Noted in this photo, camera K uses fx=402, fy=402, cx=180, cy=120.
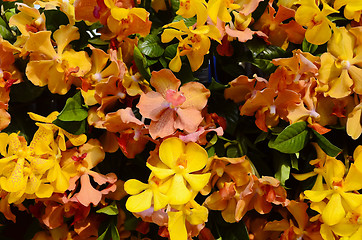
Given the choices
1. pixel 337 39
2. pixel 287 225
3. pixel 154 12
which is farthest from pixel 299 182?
pixel 154 12

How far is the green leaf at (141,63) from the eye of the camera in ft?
1.84

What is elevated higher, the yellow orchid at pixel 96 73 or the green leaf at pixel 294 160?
the yellow orchid at pixel 96 73

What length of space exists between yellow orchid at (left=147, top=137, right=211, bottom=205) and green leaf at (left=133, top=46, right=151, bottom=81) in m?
0.12

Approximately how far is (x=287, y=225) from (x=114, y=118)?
301mm

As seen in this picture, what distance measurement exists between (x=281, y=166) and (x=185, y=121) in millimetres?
166

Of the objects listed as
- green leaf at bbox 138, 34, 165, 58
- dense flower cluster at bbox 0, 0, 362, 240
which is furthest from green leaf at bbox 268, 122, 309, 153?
green leaf at bbox 138, 34, 165, 58

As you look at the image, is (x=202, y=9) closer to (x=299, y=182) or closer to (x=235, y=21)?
(x=235, y=21)

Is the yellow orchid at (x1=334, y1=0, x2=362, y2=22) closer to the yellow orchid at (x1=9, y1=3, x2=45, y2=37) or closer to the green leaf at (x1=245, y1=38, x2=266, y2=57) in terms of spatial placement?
the green leaf at (x1=245, y1=38, x2=266, y2=57)

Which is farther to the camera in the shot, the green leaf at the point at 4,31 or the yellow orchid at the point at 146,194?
the green leaf at the point at 4,31

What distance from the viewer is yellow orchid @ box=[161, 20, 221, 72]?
52 cm

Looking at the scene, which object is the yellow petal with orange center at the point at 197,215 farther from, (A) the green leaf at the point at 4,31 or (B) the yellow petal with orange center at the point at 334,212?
(A) the green leaf at the point at 4,31

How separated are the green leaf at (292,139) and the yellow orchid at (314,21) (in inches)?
4.8

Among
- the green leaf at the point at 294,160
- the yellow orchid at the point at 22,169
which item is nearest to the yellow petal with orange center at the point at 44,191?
the yellow orchid at the point at 22,169

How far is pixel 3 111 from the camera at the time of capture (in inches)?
22.6
